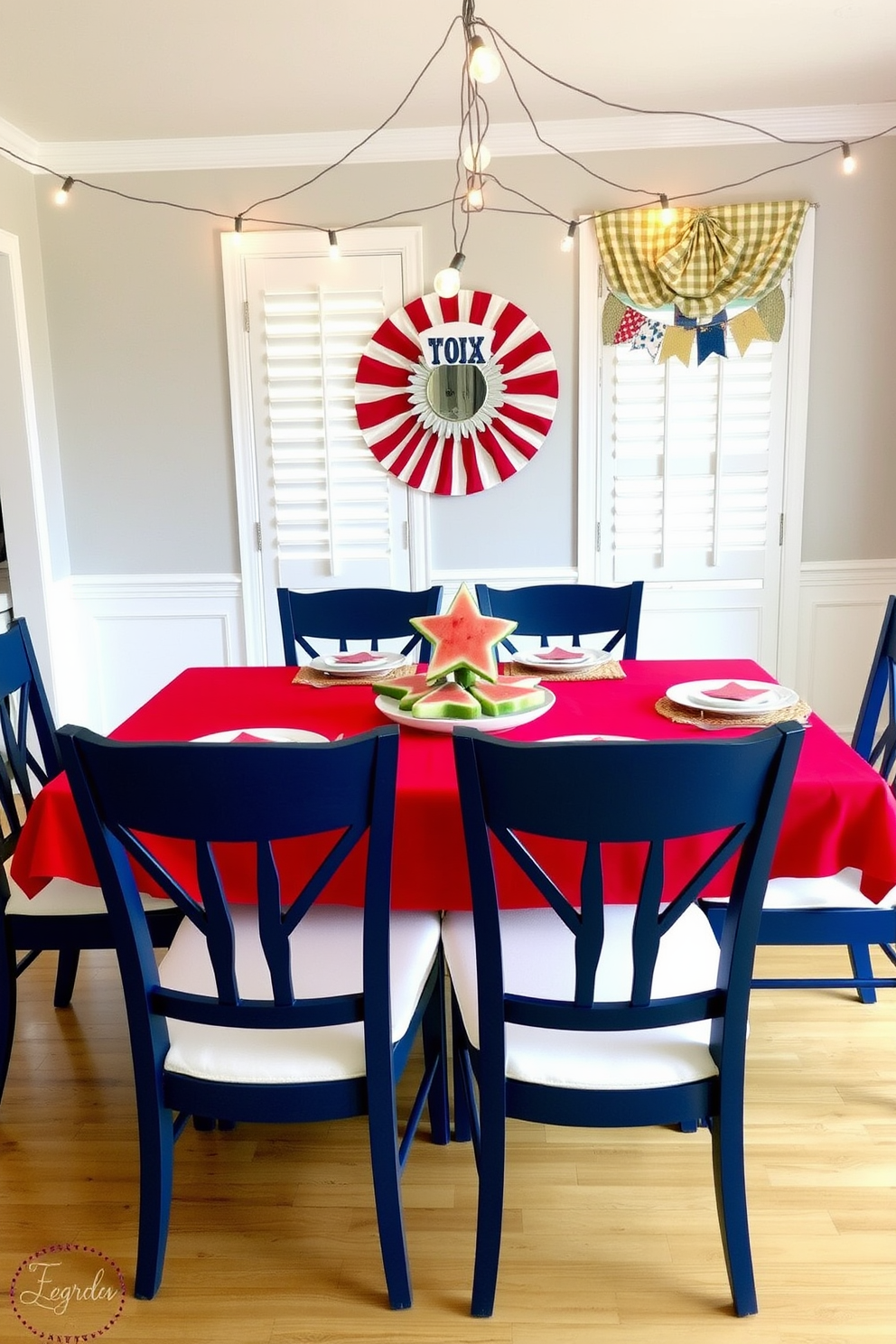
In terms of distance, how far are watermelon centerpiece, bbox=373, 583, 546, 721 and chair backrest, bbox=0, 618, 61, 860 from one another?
0.79m

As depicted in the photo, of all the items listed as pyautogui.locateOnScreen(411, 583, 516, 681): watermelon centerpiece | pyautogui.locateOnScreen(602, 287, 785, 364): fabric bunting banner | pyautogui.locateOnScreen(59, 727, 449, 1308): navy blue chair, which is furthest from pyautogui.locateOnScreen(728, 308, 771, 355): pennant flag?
pyautogui.locateOnScreen(59, 727, 449, 1308): navy blue chair

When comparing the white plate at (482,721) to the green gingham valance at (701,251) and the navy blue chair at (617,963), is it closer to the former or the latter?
the navy blue chair at (617,963)

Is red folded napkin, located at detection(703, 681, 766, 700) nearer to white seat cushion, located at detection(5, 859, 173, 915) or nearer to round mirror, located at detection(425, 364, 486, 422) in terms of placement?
white seat cushion, located at detection(5, 859, 173, 915)

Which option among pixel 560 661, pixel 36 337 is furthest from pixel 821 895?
pixel 36 337

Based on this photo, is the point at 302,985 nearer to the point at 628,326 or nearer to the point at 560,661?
the point at 560,661

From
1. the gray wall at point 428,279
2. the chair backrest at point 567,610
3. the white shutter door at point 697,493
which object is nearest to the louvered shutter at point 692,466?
the white shutter door at point 697,493

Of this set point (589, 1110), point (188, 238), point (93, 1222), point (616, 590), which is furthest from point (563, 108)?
point (93, 1222)

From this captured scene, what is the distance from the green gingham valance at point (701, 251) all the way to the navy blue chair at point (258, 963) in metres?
2.88

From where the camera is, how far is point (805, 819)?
5.56ft

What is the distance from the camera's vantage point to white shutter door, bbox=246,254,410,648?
3904 millimetres

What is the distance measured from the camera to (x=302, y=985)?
1.59 m

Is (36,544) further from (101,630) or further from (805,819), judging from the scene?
(805,819)

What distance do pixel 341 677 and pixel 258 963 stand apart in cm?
94

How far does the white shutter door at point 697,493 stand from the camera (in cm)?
391
